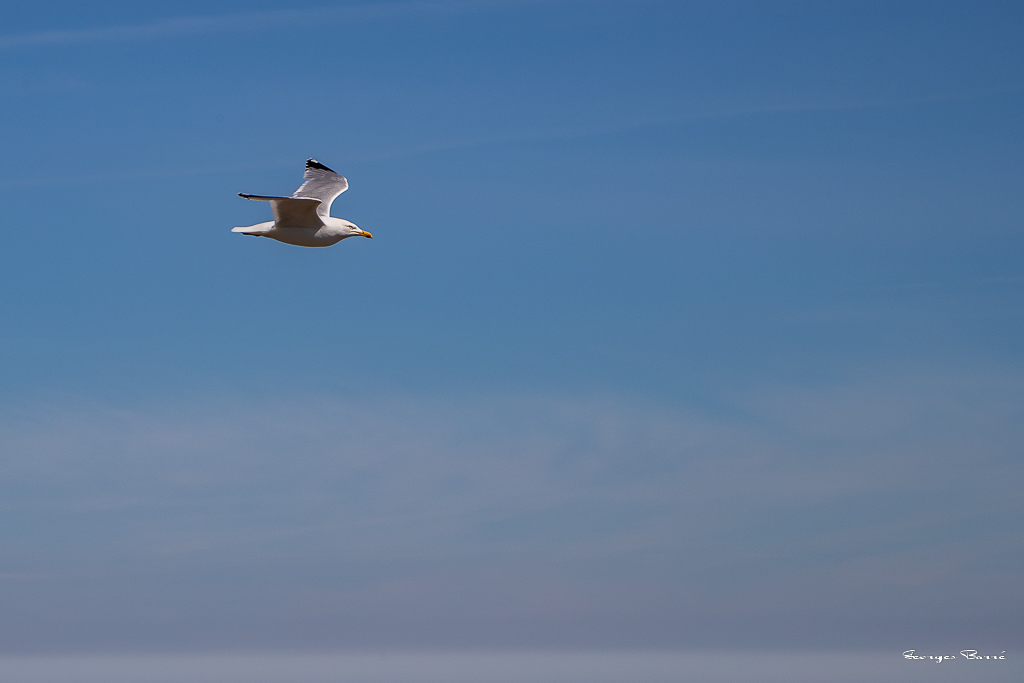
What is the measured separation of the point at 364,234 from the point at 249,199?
5.45m

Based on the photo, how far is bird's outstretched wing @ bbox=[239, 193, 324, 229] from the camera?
3102 cm

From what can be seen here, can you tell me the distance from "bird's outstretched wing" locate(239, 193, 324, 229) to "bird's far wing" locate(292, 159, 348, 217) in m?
1.43

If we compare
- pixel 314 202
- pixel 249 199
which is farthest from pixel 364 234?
pixel 249 199

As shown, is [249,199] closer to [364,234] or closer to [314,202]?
[314,202]

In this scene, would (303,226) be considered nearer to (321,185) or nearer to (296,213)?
(296,213)

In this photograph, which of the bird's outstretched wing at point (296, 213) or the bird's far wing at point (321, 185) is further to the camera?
the bird's far wing at point (321, 185)

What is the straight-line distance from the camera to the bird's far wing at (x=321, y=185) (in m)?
34.6

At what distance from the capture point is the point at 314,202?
30906 mm

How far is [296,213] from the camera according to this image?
31.6 meters

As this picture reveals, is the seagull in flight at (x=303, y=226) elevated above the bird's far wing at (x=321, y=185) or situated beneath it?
situated beneath

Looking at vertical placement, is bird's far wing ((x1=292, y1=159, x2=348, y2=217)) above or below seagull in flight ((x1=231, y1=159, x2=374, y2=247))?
above

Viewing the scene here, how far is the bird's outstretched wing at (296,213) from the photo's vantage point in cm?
3102

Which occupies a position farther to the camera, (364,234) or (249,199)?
(364,234)

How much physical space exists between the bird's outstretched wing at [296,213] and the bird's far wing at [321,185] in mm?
1426
